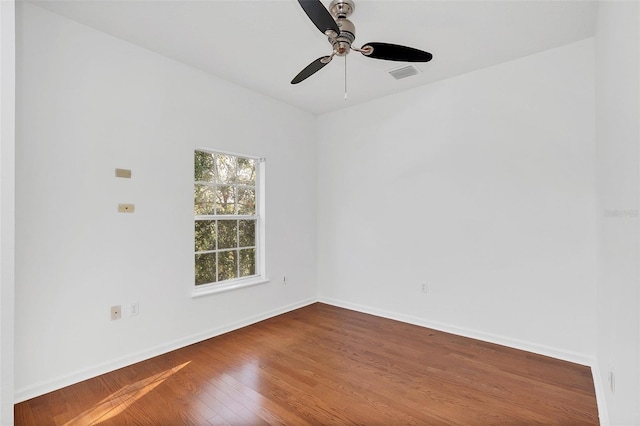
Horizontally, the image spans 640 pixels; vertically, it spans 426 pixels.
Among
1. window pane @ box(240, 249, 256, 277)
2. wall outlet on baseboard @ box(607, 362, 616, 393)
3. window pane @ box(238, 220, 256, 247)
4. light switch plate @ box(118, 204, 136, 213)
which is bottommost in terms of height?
wall outlet on baseboard @ box(607, 362, 616, 393)

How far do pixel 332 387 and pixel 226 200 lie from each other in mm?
2277

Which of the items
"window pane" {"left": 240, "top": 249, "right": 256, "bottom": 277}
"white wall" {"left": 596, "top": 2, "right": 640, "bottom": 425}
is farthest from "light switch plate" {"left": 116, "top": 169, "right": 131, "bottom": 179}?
"white wall" {"left": 596, "top": 2, "right": 640, "bottom": 425}

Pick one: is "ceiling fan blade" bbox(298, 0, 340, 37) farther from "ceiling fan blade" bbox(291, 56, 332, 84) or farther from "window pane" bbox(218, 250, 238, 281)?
"window pane" bbox(218, 250, 238, 281)

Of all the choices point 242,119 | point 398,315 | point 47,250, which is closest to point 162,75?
point 242,119

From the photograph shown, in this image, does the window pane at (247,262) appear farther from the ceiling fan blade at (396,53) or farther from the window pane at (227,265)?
the ceiling fan blade at (396,53)

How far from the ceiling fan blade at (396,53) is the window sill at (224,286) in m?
2.70

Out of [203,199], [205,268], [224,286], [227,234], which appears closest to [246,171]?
[203,199]

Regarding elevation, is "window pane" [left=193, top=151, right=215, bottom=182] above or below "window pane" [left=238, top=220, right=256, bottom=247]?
above

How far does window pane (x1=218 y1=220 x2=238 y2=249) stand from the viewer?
361 cm

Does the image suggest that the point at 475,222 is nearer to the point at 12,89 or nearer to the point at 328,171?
the point at 328,171

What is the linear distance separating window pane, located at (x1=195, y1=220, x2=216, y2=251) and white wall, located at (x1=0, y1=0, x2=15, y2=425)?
5.33 ft

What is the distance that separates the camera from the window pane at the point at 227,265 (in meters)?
3.62

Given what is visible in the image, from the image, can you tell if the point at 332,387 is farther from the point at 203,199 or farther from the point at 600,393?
the point at 203,199

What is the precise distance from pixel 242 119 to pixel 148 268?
191 centimetres
